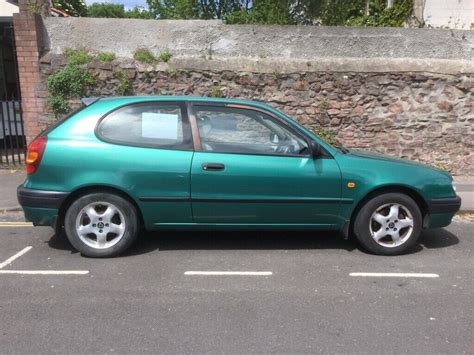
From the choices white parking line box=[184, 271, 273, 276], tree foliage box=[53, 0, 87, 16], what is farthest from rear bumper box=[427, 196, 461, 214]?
tree foliage box=[53, 0, 87, 16]

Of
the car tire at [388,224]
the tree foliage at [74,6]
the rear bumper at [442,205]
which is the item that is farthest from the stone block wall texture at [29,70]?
the tree foliage at [74,6]

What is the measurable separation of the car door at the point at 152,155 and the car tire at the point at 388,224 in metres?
1.75

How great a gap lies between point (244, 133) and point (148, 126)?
95cm

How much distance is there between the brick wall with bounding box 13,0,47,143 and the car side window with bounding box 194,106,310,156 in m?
4.98

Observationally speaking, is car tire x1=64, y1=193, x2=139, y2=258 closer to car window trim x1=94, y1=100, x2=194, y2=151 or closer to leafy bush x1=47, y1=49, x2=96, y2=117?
car window trim x1=94, y1=100, x2=194, y2=151

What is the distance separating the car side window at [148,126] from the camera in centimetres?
466

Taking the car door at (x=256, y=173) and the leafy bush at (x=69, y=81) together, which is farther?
the leafy bush at (x=69, y=81)

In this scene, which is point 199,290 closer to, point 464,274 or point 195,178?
point 195,178

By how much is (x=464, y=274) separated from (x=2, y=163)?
8.29 meters

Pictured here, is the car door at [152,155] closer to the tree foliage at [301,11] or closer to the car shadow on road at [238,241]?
the car shadow on road at [238,241]

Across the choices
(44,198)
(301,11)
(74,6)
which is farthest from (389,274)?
(74,6)

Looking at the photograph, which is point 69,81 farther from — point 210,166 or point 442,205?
point 442,205

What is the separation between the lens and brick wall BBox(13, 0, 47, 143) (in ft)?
27.2

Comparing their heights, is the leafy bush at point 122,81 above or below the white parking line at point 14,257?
above
